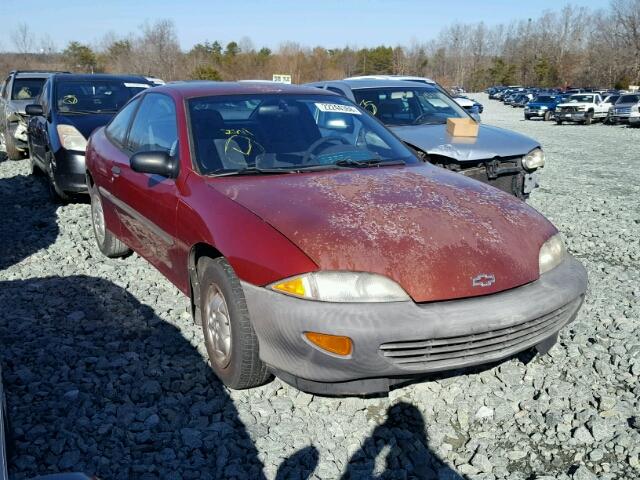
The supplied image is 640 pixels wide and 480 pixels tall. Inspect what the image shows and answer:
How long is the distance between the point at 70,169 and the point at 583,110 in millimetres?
27499

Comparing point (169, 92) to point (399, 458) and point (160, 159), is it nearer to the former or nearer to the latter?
point (160, 159)

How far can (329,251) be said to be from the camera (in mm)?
2629

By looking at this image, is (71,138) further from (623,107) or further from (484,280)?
(623,107)

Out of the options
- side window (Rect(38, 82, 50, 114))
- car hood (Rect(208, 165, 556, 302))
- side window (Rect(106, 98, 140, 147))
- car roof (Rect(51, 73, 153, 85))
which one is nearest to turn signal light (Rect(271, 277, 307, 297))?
car hood (Rect(208, 165, 556, 302))

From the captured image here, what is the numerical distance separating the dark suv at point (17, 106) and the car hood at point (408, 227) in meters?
9.37

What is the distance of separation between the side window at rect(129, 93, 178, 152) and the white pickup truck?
28.5m

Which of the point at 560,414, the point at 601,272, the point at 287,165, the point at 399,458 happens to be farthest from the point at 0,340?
the point at 601,272

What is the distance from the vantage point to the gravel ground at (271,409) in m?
2.62

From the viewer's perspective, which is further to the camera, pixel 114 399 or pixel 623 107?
pixel 623 107

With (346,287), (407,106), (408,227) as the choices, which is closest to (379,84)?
(407,106)

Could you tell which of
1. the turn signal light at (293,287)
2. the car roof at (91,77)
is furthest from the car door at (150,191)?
the car roof at (91,77)

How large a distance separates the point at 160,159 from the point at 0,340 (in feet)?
5.18

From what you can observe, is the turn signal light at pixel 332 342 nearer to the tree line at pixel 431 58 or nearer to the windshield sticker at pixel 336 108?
the windshield sticker at pixel 336 108

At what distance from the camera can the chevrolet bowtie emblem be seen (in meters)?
2.64
